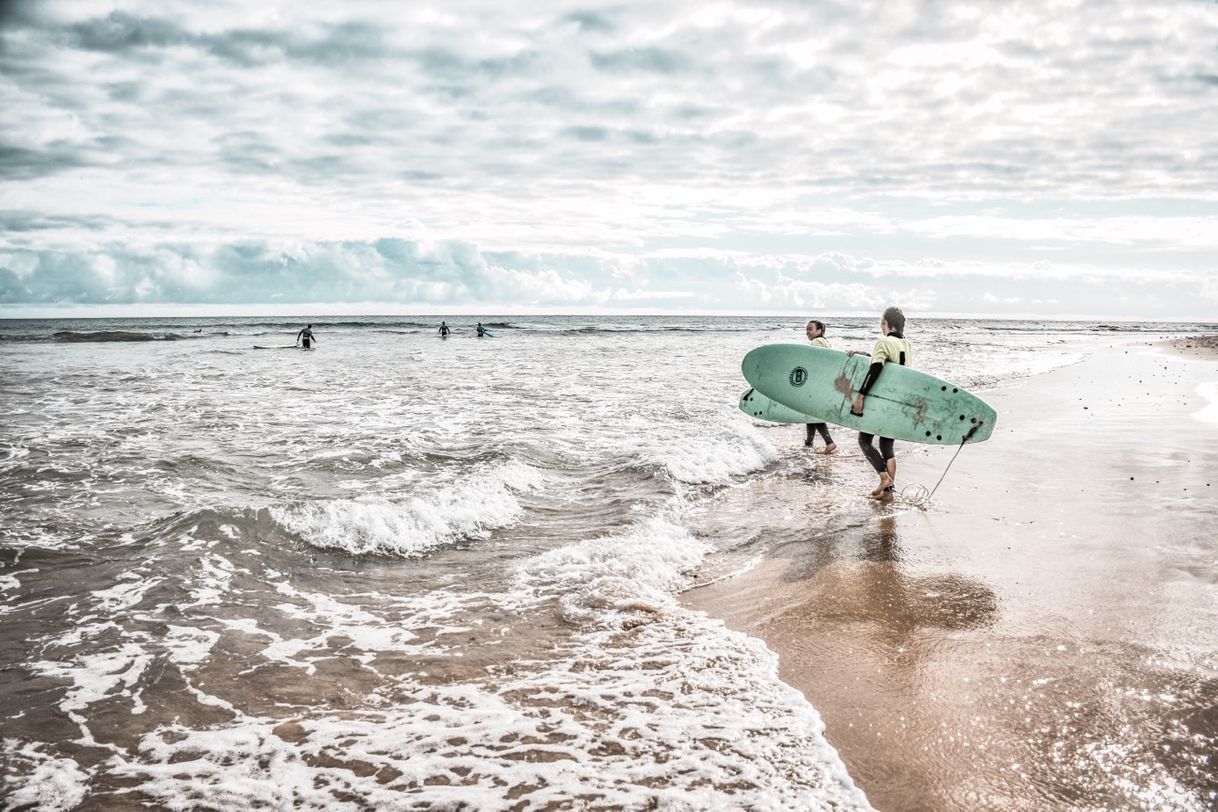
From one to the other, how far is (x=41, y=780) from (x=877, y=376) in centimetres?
783

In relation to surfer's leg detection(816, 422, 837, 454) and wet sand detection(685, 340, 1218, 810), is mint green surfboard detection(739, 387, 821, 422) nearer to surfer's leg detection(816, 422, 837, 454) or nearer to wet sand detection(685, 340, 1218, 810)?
surfer's leg detection(816, 422, 837, 454)

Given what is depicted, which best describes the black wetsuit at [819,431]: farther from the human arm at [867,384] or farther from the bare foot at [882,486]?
the bare foot at [882,486]

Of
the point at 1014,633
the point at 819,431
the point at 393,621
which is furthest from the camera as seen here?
the point at 819,431

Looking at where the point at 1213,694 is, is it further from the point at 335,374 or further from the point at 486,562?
the point at 335,374

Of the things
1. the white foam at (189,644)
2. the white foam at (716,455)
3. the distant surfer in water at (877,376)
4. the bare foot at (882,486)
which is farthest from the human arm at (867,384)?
the white foam at (189,644)

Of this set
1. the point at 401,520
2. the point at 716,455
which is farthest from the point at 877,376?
the point at 401,520

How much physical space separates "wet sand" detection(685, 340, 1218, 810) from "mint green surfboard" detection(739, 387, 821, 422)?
250 cm

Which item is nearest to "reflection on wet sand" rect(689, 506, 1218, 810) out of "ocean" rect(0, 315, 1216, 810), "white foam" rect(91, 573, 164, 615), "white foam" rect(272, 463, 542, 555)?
"ocean" rect(0, 315, 1216, 810)

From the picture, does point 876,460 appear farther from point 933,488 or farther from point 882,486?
point 933,488

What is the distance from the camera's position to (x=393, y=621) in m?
4.75

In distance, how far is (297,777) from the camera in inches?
120

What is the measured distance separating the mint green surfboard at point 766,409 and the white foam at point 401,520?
4917mm

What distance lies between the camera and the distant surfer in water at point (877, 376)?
7695 millimetres

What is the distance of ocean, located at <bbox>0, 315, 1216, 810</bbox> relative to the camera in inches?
121
